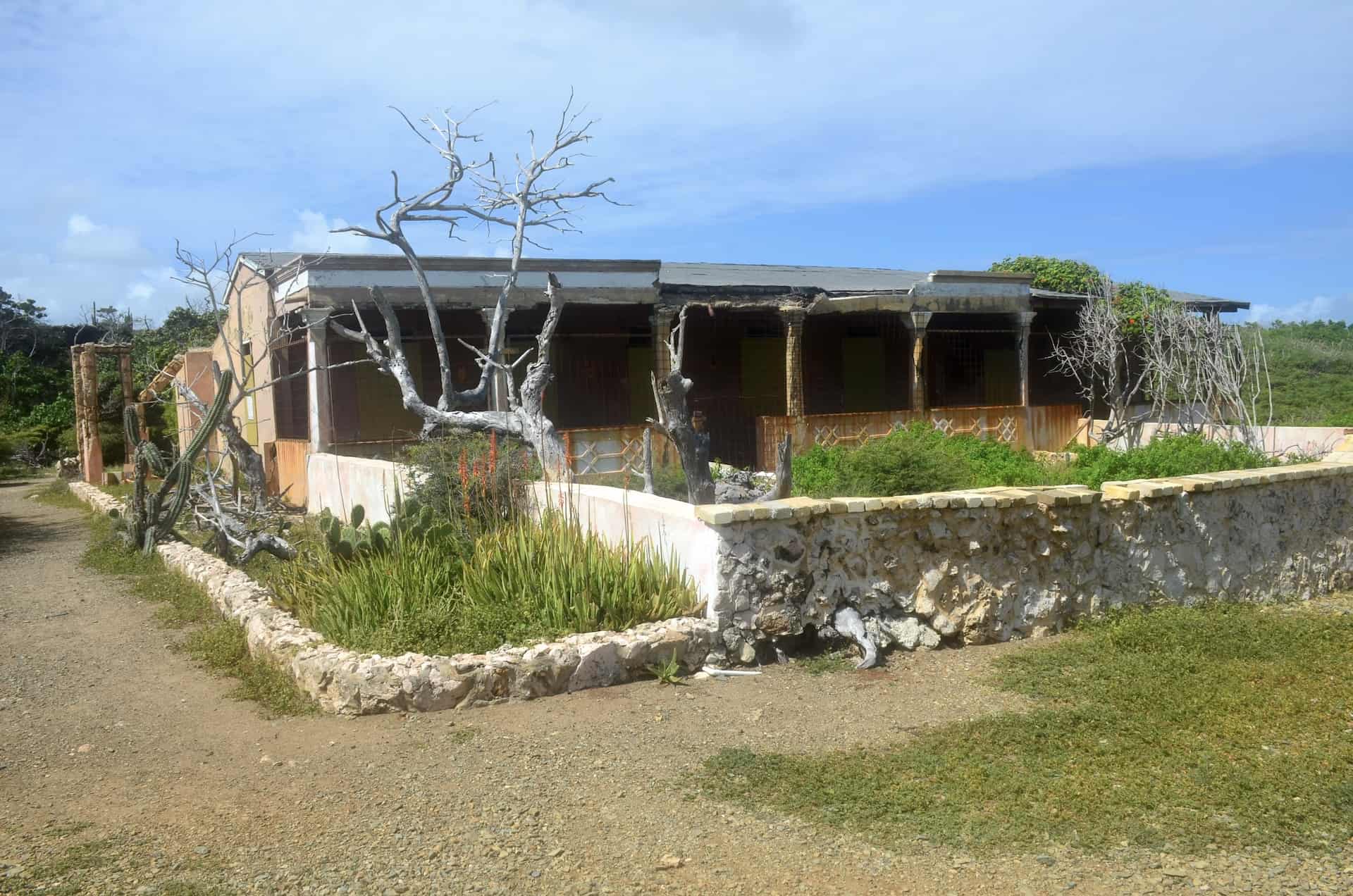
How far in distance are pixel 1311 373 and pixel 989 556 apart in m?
31.7

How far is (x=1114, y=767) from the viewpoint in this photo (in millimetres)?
4656

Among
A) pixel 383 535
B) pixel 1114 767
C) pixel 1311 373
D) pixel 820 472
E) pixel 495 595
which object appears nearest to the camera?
pixel 1114 767

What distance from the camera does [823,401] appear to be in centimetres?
2041

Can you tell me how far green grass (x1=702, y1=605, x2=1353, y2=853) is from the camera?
4.07m

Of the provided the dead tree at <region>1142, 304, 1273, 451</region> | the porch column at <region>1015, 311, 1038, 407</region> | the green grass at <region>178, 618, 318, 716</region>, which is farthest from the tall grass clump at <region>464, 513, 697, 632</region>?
the porch column at <region>1015, 311, 1038, 407</region>

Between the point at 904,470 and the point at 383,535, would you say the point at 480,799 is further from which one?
the point at 904,470

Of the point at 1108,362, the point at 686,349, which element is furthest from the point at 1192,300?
the point at 686,349

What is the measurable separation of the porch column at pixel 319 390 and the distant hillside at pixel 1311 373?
15.0 meters

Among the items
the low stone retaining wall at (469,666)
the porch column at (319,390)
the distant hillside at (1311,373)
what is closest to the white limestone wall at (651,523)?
the low stone retaining wall at (469,666)

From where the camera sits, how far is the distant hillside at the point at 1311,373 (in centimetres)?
2288

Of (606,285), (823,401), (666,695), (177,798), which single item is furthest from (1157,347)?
(177,798)

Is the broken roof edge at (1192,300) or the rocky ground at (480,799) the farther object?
the broken roof edge at (1192,300)

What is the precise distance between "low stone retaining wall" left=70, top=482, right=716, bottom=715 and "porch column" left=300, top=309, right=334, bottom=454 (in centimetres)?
753

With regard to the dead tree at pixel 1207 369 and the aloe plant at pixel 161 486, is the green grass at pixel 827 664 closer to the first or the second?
the aloe plant at pixel 161 486
